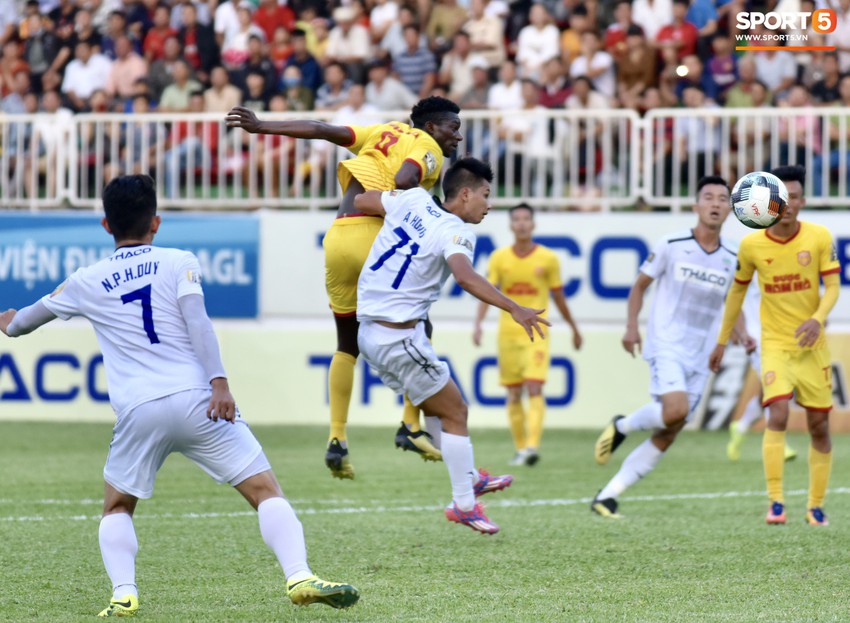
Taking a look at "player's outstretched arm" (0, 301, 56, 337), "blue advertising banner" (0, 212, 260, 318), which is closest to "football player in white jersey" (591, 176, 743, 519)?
"player's outstretched arm" (0, 301, 56, 337)

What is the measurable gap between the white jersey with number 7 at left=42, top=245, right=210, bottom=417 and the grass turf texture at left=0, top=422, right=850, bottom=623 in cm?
100

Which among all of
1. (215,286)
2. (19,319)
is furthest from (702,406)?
(19,319)

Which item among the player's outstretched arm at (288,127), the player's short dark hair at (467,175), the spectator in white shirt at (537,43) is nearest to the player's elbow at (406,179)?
the player's short dark hair at (467,175)

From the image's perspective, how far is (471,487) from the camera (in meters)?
7.94

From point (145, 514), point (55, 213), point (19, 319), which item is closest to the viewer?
point (19, 319)

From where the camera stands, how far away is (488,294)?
6941 millimetres

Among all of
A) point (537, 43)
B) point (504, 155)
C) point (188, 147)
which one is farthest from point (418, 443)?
point (537, 43)

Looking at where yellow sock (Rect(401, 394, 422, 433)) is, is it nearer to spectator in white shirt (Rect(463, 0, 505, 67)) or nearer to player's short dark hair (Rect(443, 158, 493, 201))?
player's short dark hair (Rect(443, 158, 493, 201))

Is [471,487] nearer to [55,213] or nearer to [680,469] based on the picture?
[680,469]

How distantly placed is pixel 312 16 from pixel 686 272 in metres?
10.0

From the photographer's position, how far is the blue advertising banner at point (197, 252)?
1642cm

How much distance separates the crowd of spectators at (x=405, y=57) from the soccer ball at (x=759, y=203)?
7.51m

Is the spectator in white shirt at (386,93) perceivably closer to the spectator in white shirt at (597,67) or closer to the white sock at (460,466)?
the spectator in white shirt at (597,67)

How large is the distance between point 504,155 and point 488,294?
950cm
